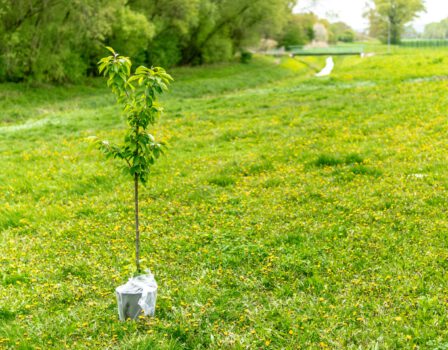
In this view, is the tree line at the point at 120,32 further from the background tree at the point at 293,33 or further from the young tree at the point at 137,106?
the background tree at the point at 293,33

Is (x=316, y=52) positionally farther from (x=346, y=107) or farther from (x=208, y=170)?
(x=208, y=170)

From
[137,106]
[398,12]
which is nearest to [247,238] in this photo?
[137,106]

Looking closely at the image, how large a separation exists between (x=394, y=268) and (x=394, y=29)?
115m

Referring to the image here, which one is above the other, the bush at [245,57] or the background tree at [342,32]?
the background tree at [342,32]

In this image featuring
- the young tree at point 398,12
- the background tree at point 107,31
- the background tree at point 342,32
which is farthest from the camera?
the background tree at point 342,32

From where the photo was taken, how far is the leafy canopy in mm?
6066

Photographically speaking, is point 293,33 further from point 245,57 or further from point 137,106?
point 137,106

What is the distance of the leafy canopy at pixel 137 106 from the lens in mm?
6066

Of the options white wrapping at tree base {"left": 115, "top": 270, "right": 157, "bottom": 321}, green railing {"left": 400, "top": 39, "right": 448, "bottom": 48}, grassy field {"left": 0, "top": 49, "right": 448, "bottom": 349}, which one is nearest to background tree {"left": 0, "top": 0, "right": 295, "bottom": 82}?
grassy field {"left": 0, "top": 49, "right": 448, "bottom": 349}

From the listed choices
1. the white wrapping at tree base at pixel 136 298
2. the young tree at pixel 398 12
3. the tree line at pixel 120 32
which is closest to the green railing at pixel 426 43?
the young tree at pixel 398 12

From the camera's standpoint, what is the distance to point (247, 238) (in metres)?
8.64

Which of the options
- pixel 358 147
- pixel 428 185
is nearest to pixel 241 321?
pixel 428 185

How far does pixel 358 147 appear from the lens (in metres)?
13.4

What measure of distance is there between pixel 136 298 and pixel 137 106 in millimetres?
2529
